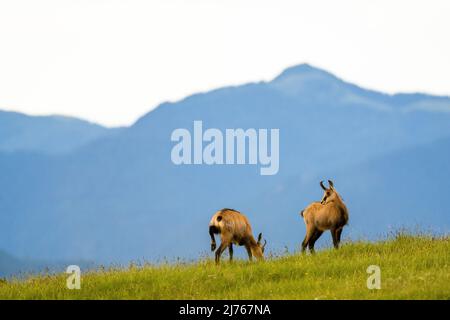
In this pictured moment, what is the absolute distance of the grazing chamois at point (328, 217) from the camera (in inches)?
741

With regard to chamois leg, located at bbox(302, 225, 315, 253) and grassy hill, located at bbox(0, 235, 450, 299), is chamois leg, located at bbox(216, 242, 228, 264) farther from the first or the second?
chamois leg, located at bbox(302, 225, 315, 253)

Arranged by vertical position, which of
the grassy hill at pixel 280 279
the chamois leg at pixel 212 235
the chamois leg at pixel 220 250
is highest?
the chamois leg at pixel 212 235

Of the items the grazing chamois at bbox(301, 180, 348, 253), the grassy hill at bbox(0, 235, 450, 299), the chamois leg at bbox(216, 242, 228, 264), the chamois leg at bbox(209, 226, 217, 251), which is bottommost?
the grassy hill at bbox(0, 235, 450, 299)

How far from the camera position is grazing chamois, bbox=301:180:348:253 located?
1883 centimetres

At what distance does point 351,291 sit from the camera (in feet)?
45.0

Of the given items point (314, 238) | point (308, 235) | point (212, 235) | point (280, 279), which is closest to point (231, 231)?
point (212, 235)

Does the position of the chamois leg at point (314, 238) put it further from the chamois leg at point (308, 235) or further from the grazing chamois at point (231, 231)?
the grazing chamois at point (231, 231)

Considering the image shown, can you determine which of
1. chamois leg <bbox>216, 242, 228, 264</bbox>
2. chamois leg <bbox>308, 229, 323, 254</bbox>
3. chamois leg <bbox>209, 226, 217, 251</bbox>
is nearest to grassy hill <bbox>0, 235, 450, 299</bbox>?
chamois leg <bbox>216, 242, 228, 264</bbox>

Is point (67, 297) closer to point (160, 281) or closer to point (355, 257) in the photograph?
point (160, 281)

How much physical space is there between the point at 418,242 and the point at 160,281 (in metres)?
7.13

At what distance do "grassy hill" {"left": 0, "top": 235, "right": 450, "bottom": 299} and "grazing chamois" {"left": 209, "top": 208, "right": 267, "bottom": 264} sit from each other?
46cm

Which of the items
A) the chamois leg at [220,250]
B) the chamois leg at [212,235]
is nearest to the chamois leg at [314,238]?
the chamois leg at [220,250]

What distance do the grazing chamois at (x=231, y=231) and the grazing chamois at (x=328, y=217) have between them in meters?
1.68
